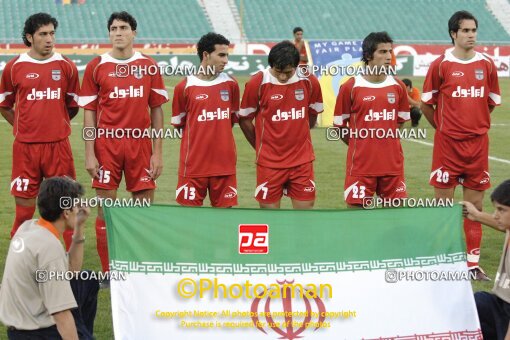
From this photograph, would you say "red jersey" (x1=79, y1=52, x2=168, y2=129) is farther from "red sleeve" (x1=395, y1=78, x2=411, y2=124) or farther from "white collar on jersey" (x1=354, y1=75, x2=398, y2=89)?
"red sleeve" (x1=395, y1=78, x2=411, y2=124)

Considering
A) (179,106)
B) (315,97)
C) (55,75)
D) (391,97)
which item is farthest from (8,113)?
(391,97)

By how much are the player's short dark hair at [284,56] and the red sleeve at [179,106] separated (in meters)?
0.87

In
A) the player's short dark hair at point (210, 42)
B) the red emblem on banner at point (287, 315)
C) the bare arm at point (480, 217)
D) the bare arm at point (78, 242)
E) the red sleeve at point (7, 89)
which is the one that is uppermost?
the player's short dark hair at point (210, 42)

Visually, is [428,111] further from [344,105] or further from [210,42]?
[210,42]

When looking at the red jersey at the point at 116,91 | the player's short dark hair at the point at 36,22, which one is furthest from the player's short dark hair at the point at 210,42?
the player's short dark hair at the point at 36,22

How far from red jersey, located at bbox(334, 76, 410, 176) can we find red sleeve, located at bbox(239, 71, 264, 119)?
0.75 metres

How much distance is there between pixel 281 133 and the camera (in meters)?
8.48

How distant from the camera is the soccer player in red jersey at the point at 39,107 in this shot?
8641 mm

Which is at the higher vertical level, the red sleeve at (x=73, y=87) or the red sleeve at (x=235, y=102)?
the red sleeve at (x=73, y=87)

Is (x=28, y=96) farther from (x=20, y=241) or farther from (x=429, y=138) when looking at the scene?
(x=429, y=138)

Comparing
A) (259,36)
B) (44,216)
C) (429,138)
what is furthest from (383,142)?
(259,36)

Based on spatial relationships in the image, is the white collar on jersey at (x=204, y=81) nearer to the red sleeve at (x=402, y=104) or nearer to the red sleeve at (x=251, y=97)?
the red sleeve at (x=251, y=97)

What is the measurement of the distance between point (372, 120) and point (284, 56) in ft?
3.42

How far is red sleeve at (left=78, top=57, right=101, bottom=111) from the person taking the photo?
8305mm
